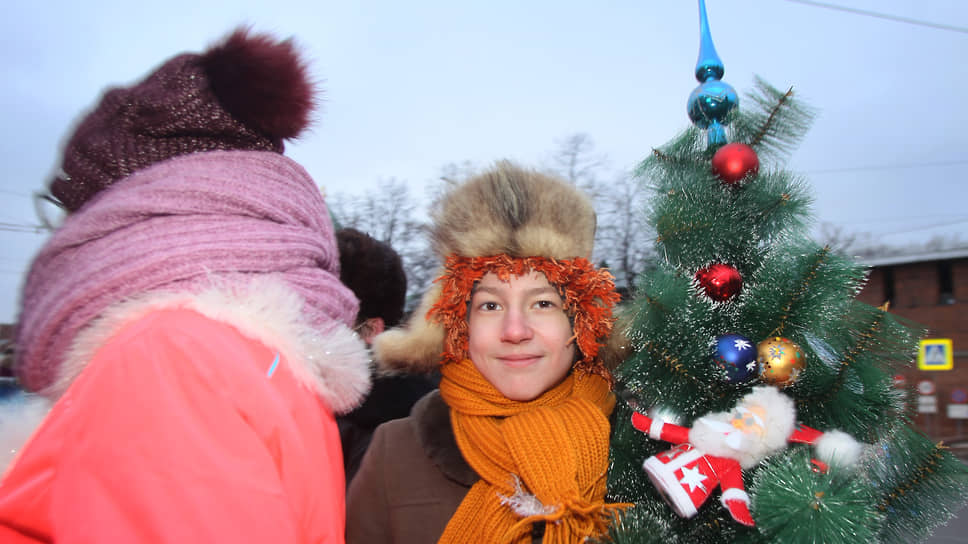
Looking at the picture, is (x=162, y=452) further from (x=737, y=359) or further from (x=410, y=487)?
(x=410, y=487)

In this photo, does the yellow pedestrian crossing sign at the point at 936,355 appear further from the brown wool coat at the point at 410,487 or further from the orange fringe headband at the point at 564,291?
the brown wool coat at the point at 410,487

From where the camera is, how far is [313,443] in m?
0.90

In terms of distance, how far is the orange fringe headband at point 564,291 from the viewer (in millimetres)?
1960

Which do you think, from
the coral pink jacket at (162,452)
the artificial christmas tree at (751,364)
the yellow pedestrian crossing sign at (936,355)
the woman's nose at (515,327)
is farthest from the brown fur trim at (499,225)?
the yellow pedestrian crossing sign at (936,355)

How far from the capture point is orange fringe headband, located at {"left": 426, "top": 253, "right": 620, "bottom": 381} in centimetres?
196

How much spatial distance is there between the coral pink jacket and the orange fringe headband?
1.21m

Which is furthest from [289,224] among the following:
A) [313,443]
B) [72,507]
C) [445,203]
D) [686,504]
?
[445,203]

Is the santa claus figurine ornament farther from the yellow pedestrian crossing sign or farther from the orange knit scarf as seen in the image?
the yellow pedestrian crossing sign

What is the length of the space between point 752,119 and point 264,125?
124 cm

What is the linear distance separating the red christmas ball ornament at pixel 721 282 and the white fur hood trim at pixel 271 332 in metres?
0.84

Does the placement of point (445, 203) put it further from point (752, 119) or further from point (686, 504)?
point (686, 504)

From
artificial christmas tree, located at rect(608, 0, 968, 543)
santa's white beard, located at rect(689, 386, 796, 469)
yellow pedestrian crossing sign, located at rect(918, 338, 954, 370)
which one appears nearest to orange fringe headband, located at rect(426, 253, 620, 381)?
artificial christmas tree, located at rect(608, 0, 968, 543)

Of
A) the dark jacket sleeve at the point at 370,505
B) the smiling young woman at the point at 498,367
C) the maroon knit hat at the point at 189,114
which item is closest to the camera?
the maroon knit hat at the point at 189,114

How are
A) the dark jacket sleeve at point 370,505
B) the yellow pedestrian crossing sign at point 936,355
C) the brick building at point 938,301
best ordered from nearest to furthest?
1. the dark jacket sleeve at point 370,505
2. the yellow pedestrian crossing sign at point 936,355
3. the brick building at point 938,301
